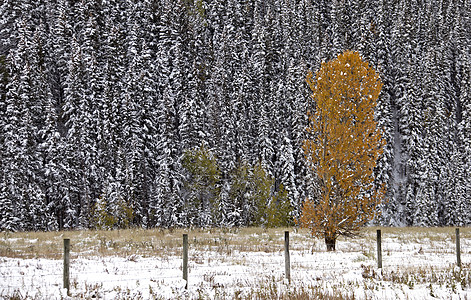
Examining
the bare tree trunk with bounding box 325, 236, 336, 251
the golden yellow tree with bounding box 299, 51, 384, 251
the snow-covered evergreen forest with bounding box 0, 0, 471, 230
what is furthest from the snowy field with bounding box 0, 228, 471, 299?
the snow-covered evergreen forest with bounding box 0, 0, 471, 230

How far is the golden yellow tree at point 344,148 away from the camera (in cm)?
1788

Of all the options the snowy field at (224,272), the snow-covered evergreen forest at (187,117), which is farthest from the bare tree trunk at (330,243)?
the snow-covered evergreen forest at (187,117)

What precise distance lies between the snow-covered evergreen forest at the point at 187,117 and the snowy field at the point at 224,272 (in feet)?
76.9

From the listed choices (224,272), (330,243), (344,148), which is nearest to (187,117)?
(344,148)

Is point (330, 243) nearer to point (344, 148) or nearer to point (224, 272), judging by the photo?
point (344, 148)

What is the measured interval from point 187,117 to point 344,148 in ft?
130

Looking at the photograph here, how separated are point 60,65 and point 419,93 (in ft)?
195

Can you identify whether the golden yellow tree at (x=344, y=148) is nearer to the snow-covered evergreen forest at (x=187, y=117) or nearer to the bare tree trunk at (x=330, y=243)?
the bare tree trunk at (x=330, y=243)

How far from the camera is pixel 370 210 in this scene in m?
18.2

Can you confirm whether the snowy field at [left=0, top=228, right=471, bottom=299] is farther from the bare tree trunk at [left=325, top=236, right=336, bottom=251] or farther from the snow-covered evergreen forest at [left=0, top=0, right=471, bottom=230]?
the snow-covered evergreen forest at [left=0, top=0, right=471, bottom=230]

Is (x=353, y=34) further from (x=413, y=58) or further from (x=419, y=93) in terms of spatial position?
(x=419, y=93)

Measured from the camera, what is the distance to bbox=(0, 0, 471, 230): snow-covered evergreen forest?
49.5 metres

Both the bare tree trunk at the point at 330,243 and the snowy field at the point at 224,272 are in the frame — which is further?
the bare tree trunk at the point at 330,243

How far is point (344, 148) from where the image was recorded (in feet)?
58.7
